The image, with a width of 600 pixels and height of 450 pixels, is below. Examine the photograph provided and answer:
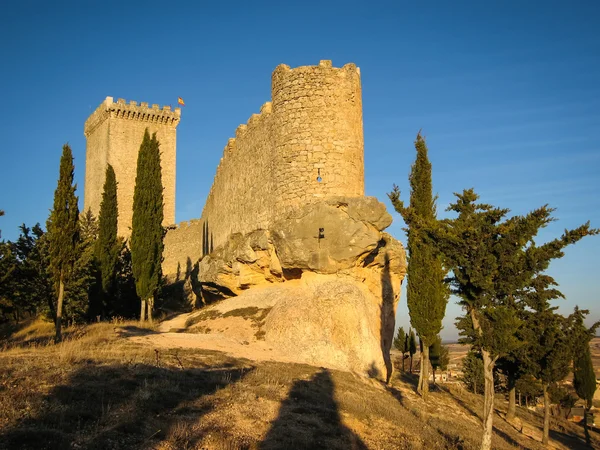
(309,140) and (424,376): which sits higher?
(309,140)

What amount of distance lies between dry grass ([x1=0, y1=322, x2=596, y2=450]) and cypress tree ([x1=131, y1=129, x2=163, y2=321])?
9.07m

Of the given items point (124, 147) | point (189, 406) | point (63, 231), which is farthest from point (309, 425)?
point (124, 147)

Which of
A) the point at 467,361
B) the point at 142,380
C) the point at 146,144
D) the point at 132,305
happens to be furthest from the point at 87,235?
the point at 467,361

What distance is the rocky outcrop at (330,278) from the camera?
20.2 m

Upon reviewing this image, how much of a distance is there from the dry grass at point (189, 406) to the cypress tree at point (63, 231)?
8.11 feet

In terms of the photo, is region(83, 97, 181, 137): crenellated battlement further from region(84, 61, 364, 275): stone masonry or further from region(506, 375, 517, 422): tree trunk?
region(506, 375, 517, 422): tree trunk

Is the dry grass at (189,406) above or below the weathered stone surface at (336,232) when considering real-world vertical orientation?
below

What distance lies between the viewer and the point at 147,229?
27.2 meters

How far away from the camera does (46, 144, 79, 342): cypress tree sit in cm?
1850

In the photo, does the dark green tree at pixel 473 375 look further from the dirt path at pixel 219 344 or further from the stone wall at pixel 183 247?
the dirt path at pixel 219 344

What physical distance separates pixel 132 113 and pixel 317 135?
102ft

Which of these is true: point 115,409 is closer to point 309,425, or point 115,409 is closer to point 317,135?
point 309,425

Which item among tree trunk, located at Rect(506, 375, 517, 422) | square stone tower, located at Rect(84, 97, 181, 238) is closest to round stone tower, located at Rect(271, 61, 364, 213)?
tree trunk, located at Rect(506, 375, 517, 422)

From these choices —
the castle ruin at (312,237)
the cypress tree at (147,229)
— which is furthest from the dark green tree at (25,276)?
the castle ruin at (312,237)
